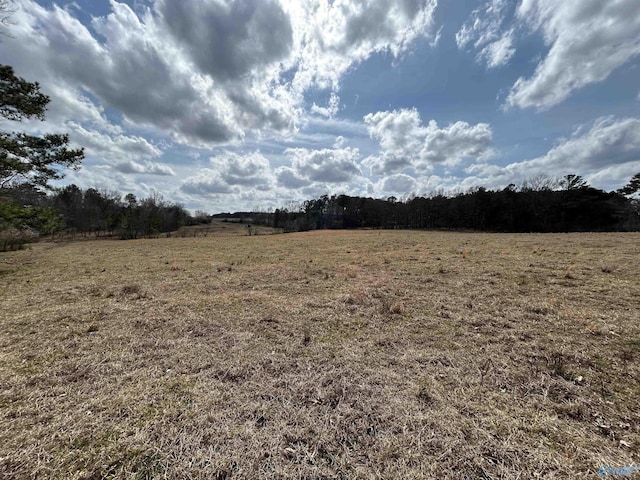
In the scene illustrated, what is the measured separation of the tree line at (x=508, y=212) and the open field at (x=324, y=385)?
176 feet

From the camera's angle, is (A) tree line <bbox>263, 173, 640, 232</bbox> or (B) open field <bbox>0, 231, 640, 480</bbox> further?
(A) tree line <bbox>263, 173, 640, 232</bbox>

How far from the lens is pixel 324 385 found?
3264 millimetres

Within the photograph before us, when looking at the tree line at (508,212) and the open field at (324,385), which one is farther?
the tree line at (508,212)

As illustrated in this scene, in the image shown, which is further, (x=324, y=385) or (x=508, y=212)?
(x=508, y=212)

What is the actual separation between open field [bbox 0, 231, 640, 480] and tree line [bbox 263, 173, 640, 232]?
2108 inches

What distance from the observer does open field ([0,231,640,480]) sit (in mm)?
2180

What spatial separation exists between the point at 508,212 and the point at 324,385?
2460 inches

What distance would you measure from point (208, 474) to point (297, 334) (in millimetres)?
2833

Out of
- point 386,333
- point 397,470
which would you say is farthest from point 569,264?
point 397,470

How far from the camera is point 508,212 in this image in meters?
51.3

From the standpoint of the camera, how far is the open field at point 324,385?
2.18 m

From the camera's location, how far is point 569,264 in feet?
32.2

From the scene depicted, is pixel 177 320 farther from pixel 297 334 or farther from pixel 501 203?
pixel 501 203

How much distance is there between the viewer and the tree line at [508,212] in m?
42.8
